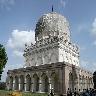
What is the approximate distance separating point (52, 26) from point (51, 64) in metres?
10.7

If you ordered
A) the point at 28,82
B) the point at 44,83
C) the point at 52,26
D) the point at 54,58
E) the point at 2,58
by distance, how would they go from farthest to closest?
the point at 52,26 < the point at 28,82 < the point at 54,58 < the point at 44,83 < the point at 2,58

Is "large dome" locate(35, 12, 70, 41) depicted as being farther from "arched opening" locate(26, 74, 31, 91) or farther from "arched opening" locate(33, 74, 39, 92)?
"arched opening" locate(33, 74, 39, 92)

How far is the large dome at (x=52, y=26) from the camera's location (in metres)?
50.2

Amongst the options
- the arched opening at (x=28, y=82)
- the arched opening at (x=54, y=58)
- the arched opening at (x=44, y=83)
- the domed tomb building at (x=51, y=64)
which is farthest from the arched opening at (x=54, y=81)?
the arched opening at (x=28, y=82)

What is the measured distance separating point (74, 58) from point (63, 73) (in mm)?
12207

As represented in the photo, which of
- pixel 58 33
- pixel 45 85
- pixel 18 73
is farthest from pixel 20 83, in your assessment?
pixel 58 33

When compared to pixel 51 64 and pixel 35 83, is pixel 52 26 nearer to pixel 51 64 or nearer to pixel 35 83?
pixel 51 64

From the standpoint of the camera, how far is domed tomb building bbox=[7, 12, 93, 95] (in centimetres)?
4225

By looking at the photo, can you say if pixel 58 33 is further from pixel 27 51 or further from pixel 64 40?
pixel 27 51

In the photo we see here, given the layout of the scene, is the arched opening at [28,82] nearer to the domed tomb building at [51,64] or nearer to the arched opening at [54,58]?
the domed tomb building at [51,64]

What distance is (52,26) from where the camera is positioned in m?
50.8

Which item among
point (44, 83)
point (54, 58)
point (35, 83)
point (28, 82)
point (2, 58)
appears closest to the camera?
point (2, 58)

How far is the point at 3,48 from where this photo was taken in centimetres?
4147

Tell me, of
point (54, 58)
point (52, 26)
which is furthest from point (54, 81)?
point (52, 26)
